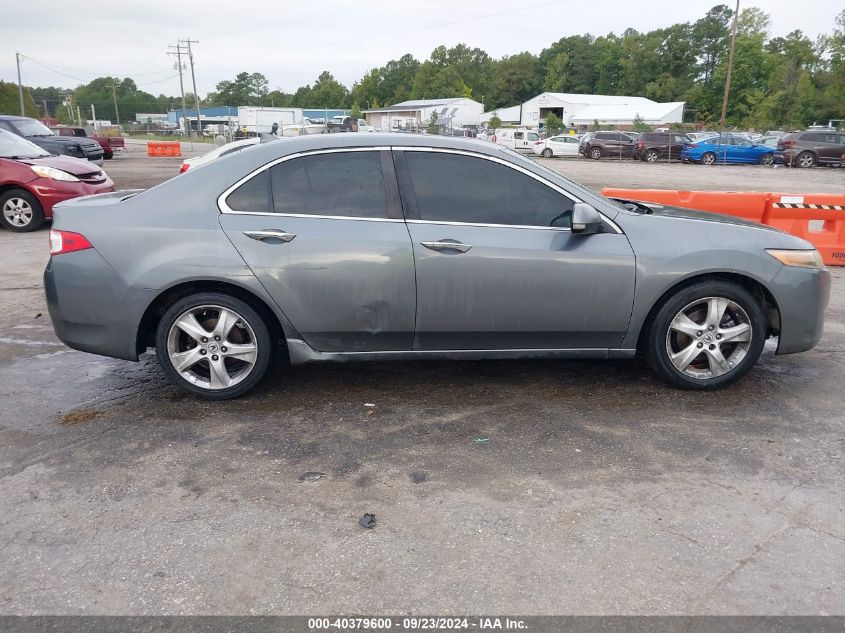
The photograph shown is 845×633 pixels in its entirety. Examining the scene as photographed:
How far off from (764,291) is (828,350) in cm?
Answer: 149

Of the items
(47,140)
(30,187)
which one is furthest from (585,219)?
(47,140)

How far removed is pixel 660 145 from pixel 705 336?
33625mm

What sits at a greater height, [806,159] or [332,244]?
[332,244]

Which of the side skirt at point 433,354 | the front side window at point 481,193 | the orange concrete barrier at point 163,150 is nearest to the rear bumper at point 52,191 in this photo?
the side skirt at point 433,354

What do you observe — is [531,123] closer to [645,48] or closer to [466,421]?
[645,48]

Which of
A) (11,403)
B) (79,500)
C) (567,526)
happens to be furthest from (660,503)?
(11,403)

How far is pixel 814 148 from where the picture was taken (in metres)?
30.4

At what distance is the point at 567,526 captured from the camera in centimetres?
298

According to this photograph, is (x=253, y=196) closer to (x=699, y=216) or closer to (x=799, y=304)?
(x=699, y=216)

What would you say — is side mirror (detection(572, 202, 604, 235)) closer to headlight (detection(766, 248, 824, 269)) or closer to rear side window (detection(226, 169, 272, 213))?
headlight (detection(766, 248, 824, 269))

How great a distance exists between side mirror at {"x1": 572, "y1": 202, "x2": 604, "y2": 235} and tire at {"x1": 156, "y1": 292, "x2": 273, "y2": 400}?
198cm

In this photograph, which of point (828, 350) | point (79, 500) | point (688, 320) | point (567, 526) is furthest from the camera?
point (828, 350)

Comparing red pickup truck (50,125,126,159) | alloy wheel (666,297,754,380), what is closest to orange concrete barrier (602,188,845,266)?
alloy wheel (666,297,754,380)

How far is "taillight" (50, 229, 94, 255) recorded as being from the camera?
408 cm
